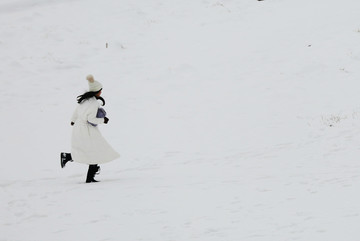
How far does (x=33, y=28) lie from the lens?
18594 mm

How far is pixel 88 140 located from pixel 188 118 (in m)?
4.36

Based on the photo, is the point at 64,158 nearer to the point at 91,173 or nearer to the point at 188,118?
the point at 91,173

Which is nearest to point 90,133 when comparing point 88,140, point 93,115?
point 88,140

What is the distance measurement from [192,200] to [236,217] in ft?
3.43

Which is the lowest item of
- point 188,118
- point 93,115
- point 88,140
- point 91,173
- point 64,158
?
point 188,118

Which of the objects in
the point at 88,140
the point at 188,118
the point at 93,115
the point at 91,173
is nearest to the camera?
the point at 93,115

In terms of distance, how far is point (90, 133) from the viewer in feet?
27.2

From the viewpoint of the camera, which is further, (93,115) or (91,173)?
(91,173)

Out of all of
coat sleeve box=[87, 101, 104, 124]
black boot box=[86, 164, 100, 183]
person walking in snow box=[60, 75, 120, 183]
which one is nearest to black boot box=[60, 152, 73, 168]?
person walking in snow box=[60, 75, 120, 183]

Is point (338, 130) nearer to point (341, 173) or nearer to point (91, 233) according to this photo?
point (341, 173)

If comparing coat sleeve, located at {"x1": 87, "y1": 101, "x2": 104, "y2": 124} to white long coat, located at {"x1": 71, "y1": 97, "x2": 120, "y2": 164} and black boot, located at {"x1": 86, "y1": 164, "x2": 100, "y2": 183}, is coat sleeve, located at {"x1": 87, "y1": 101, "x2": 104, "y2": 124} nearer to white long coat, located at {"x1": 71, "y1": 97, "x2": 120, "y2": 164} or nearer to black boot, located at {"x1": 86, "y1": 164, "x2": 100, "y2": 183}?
white long coat, located at {"x1": 71, "y1": 97, "x2": 120, "y2": 164}

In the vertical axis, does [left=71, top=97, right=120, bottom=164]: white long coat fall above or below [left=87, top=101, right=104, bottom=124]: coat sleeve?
below

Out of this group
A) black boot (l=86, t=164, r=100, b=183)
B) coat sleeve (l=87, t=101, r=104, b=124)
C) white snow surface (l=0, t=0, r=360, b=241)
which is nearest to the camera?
white snow surface (l=0, t=0, r=360, b=241)

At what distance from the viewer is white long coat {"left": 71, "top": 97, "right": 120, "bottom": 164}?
8.20 metres
